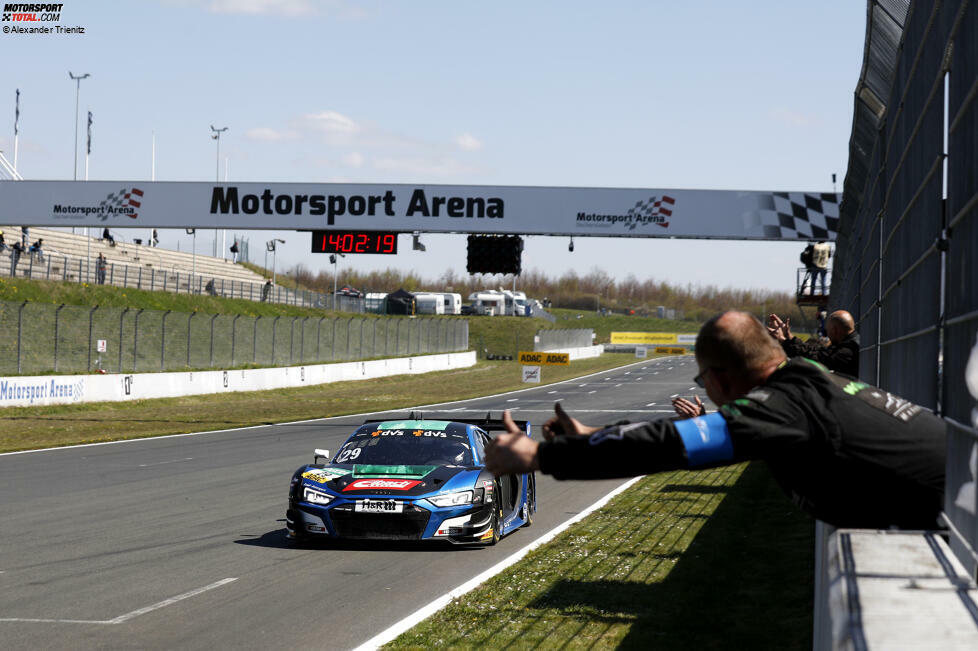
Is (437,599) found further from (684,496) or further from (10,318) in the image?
(10,318)

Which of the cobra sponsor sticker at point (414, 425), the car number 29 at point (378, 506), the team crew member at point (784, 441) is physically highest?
the team crew member at point (784, 441)

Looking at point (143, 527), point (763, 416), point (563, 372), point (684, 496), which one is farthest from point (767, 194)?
point (563, 372)

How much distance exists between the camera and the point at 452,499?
11.5 meters

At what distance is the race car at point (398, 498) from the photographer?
11.3 meters

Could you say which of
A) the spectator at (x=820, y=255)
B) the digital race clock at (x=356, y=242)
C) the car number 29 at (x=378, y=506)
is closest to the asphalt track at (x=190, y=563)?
the car number 29 at (x=378, y=506)

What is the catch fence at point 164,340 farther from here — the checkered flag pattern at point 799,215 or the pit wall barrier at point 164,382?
the checkered flag pattern at point 799,215

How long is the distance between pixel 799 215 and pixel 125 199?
17139 mm

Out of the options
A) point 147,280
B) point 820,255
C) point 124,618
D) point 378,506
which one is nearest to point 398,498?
point 378,506

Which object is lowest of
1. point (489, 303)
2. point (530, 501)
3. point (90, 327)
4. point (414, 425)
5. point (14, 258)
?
point (530, 501)

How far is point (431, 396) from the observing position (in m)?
48.9

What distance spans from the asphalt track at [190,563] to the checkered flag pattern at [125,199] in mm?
11173

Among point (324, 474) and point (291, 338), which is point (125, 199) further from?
point (291, 338)

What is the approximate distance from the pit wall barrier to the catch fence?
131 cm

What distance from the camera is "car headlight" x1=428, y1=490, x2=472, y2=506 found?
1142cm
